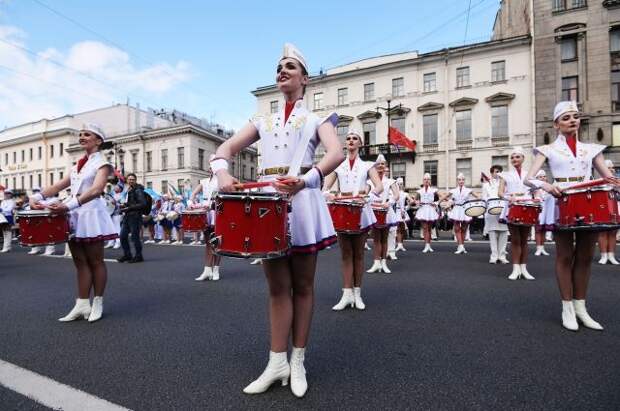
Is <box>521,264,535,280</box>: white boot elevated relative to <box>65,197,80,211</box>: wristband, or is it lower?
lower

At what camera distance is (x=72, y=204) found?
398 centimetres

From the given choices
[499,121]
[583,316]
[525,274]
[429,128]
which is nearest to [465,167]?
[499,121]

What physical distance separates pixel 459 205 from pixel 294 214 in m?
9.51

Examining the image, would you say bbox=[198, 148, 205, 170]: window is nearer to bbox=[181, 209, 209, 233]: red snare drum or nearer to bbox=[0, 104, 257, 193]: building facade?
bbox=[0, 104, 257, 193]: building facade

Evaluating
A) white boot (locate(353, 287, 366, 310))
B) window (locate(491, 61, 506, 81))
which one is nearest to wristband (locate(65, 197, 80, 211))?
white boot (locate(353, 287, 366, 310))

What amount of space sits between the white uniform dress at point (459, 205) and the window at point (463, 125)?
21.5m

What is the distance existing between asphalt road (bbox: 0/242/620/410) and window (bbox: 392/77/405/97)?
29434 mm

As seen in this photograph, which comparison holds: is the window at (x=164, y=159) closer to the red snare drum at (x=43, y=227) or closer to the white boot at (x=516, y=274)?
the red snare drum at (x=43, y=227)

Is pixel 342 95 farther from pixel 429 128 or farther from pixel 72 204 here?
pixel 72 204

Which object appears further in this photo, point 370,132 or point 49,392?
point 370,132

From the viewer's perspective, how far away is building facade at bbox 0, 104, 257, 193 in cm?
4516

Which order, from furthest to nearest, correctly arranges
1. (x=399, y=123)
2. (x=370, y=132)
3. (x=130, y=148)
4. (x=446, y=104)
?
(x=130, y=148)
(x=370, y=132)
(x=399, y=123)
(x=446, y=104)

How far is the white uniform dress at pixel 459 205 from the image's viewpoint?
35.4 ft

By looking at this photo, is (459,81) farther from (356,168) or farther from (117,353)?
(117,353)
